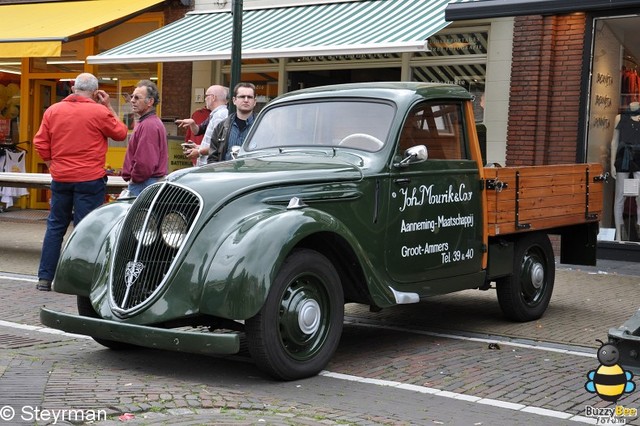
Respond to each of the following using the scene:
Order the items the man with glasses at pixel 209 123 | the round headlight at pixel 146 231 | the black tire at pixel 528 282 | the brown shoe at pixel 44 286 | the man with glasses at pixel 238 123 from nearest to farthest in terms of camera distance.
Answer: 1. the round headlight at pixel 146 231
2. the black tire at pixel 528 282
3. the man with glasses at pixel 238 123
4. the brown shoe at pixel 44 286
5. the man with glasses at pixel 209 123

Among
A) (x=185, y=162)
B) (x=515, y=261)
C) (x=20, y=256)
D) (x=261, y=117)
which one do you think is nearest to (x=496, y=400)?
(x=515, y=261)

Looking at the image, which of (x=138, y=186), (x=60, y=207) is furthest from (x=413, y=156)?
(x=60, y=207)

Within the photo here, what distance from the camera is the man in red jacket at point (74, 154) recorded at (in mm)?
9195

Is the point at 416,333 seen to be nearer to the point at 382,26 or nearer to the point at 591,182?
the point at 591,182

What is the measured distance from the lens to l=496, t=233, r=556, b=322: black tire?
320 inches

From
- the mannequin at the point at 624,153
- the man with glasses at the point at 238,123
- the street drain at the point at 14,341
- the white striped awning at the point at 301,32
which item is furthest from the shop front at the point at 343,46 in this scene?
the street drain at the point at 14,341

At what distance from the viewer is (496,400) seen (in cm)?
564

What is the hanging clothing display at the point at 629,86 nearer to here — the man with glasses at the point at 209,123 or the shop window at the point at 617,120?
the shop window at the point at 617,120

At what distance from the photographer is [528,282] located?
27.3 ft

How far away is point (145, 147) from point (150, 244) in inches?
120

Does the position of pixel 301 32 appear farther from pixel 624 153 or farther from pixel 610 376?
pixel 610 376

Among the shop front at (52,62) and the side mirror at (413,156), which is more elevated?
the shop front at (52,62)

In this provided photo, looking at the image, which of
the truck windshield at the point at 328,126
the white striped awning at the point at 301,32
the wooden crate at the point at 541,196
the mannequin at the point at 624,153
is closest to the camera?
the truck windshield at the point at 328,126

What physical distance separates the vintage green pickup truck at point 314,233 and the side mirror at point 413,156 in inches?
0.4
